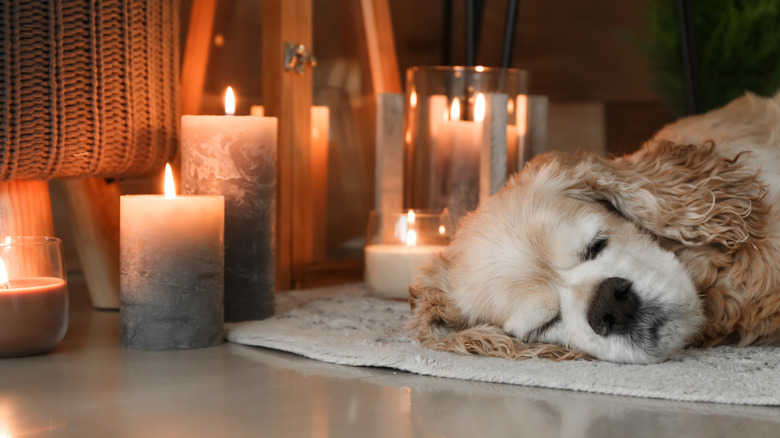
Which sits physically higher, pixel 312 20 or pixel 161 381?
pixel 312 20

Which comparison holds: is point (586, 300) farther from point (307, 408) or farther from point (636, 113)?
point (636, 113)

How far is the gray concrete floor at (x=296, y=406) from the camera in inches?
41.8

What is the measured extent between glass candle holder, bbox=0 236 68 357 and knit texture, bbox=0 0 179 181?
209 millimetres

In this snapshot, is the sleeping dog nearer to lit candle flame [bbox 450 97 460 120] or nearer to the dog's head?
the dog's head

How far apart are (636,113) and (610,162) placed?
7.12 ft

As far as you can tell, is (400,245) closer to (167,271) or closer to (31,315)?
(167,271)

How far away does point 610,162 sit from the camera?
1532 millimetres

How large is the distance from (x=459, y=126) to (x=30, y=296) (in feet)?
3.70

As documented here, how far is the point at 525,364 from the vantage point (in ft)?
4.41

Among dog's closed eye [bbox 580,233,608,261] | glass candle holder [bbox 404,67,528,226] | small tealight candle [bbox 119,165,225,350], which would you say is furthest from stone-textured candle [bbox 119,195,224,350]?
glass candle holder [bbox 404,67,528,226]

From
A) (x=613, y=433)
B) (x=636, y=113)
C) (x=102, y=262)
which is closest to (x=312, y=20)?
(x=102, y=262)

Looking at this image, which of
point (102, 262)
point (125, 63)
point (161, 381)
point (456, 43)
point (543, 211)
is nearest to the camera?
point (161, 381)

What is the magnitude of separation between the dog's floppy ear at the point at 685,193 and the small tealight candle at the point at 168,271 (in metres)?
0.66

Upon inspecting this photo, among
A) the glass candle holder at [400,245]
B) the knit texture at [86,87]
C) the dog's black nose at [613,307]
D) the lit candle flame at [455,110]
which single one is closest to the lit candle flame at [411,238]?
the glass candle holder at [400,245]
